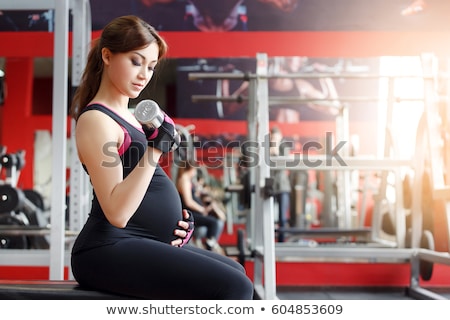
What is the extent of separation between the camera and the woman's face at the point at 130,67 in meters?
1.14

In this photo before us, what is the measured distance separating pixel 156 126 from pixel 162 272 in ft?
0.89

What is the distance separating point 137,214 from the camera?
3.63ft

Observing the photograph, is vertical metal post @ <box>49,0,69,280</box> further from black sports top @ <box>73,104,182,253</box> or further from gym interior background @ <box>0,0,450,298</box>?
black sports top @ <box>73,104,182,253</box>

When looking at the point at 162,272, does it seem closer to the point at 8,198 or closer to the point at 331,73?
the point at 331,73

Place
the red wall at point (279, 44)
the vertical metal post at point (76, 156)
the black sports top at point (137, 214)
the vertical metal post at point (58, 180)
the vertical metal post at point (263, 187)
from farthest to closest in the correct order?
the red wall at point (279, 44)
the vertical metal post at point (263, 187)
the vertical metal post at point (76, 156)
the vertical metal post at point (58, 180)
the black sports top at point (137, 214)

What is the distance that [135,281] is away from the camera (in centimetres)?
106

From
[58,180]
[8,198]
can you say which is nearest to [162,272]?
[58,180]

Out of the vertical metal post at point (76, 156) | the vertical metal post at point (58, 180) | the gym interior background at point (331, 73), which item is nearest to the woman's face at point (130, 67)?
the vertical metal post at point (58, 180)

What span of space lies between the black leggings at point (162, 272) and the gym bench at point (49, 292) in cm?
5

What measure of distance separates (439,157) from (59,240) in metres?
1.66

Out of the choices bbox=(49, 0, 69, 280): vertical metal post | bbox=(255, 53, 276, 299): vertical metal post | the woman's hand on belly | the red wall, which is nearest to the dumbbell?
the red wall

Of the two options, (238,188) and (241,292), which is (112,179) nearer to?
(241,292)

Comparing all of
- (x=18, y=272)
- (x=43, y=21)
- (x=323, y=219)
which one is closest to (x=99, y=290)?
(x=18, y=272)

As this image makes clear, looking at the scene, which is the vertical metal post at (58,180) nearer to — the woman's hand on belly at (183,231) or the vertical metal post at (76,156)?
the vertical metal post at (76,156)
